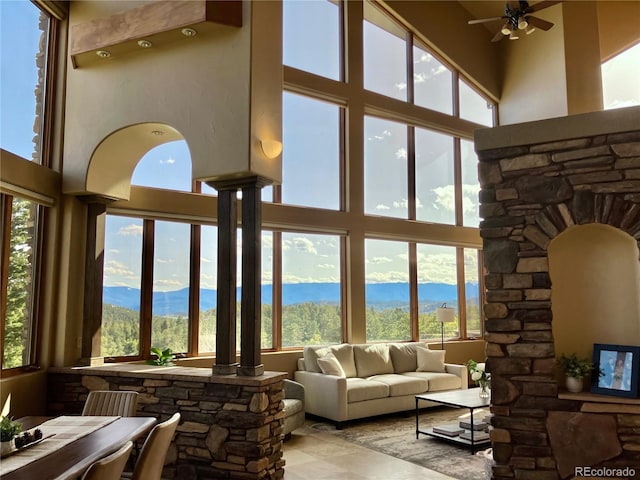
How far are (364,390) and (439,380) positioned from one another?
4.56 feet

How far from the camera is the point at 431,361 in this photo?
7.63m

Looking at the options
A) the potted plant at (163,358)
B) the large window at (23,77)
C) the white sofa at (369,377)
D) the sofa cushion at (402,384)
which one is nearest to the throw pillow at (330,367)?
the white sofa at (369,377)

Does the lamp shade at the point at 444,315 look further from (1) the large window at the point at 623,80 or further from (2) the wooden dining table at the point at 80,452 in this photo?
(2) the wooden dining table at the point at 80,452

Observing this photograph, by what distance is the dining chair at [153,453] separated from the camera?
2.48 meters

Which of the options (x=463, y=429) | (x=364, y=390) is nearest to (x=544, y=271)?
(x=463, y=429)

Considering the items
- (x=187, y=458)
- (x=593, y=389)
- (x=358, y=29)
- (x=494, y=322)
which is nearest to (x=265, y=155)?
(x=494, y=322)

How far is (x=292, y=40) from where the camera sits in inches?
305

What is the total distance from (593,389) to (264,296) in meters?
4.45

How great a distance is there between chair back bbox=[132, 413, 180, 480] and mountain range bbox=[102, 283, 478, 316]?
3.71 metres

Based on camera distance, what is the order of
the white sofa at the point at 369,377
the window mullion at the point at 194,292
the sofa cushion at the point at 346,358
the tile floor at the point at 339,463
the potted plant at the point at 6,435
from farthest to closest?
the sofa cushion at the point at 346,358, the window mullion at the point at 194,292, the white sofa at the point at 369,377, the tile floor at the point at 339,463, the potted plant at the point at 6,435

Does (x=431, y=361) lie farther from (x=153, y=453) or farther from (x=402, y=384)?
(x=153, y=453)

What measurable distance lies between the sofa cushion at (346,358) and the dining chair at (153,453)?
176 inches

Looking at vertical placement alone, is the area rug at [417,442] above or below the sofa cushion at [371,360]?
below

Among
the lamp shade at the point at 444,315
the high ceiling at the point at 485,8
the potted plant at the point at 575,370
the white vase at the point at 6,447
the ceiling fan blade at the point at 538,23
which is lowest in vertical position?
the white vase at the point at 6,447
